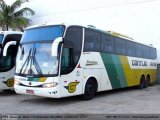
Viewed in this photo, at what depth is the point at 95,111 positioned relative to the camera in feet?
33.4

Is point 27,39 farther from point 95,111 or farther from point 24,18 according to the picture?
point 24,18

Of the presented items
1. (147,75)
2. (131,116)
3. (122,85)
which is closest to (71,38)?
(131,116)

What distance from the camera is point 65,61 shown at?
448 inches

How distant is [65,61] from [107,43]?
11.8 feet

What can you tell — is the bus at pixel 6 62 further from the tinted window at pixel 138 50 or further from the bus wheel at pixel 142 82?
the bus wheel at pixel 142 82

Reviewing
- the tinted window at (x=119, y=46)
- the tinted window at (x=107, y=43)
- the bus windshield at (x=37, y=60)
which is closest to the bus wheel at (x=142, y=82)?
the tinted window at (x=119, y=46)

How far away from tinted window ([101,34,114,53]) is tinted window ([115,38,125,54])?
49 centimetres

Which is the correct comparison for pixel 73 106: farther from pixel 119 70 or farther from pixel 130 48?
pixel 130 48

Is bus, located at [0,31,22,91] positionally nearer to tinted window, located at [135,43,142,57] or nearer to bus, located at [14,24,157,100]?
bus, located at [14,24,157,100]

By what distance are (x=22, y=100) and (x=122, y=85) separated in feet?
17.5

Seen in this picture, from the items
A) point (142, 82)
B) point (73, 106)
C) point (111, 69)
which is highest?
point (111, 69)

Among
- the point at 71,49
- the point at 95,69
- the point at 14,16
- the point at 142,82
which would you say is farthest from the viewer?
the point at 14,16

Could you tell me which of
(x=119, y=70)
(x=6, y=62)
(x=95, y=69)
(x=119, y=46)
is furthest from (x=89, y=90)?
(x=6, y=62)

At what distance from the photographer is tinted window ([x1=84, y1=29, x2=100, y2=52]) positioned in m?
12.7
